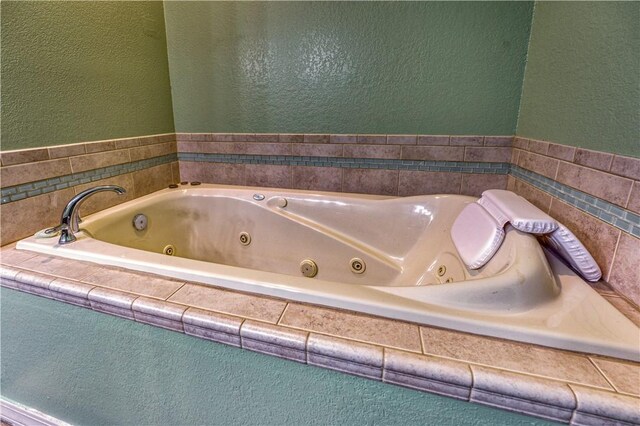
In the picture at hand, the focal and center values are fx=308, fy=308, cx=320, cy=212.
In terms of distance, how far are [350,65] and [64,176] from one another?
1414 mm

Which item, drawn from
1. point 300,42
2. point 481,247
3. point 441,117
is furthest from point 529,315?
point 300,42

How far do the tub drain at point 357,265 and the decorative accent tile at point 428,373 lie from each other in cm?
94

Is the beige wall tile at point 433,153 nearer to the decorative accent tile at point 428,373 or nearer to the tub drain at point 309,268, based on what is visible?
the tub drain at point 309,268

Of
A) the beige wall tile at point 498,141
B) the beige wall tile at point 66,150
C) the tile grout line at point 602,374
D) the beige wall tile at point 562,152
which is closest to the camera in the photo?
the tile grout line at point 602,374

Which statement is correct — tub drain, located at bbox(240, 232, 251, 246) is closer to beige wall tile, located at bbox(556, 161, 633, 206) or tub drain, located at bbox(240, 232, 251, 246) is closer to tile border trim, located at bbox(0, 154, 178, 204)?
tile border trim, located at bbox(0, 154, 178, 204)

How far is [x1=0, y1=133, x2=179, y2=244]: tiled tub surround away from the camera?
1134 millimetres

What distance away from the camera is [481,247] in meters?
0.98

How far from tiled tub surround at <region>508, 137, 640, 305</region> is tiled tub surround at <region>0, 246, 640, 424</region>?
95mm

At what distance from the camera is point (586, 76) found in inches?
38.9

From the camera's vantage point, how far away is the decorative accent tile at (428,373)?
561 mm

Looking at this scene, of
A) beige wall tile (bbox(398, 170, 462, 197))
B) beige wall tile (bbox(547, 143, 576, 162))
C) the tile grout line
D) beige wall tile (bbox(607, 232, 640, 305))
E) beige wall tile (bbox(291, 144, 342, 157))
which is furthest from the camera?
beige wall tile (bbox(291, 144, 342, 157))

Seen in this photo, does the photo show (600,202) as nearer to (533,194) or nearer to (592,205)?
(592,205)

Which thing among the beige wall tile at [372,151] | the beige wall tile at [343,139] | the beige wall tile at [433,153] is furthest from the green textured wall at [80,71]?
the beige wall tile at [433,153]

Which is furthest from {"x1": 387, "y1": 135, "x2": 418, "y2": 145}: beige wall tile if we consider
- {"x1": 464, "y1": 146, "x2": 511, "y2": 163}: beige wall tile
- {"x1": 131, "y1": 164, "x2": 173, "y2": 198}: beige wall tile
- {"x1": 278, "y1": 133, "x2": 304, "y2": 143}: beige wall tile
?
{"x1": 131, "y1": 164, "x2": 173, "y2": 198}: beige wall tile
